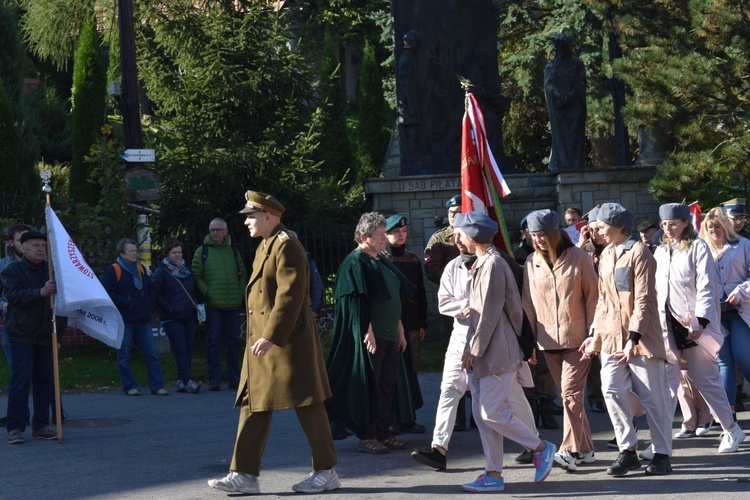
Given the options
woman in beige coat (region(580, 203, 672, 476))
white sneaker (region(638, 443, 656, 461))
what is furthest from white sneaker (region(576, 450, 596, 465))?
woman in beige coat (region(580, 203, 672, 476))

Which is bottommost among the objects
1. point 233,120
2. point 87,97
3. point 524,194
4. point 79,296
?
point 79,296

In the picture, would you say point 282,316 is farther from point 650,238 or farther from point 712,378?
point 650,238

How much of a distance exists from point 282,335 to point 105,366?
8345mm

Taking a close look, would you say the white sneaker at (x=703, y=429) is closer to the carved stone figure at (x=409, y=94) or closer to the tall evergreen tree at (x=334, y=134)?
the carved stone figure at (x=409, y=94)

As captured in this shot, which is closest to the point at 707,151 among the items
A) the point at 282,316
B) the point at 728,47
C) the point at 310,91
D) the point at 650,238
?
the point at 728,47

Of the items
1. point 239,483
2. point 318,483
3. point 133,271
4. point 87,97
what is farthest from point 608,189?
point 87,97

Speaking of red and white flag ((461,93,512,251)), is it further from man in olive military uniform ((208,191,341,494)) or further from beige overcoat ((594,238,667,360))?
man in olive military uniform ((208,191,341,494))

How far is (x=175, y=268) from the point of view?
1364cm

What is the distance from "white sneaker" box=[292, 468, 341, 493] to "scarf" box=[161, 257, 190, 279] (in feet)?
20.6

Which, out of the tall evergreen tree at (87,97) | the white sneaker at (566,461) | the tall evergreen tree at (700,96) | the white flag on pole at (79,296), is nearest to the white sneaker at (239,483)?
the white sneaker at (566,461)

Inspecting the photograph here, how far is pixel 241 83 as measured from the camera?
19438 mm

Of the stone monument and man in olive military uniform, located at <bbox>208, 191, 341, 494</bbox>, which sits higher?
the stone monument

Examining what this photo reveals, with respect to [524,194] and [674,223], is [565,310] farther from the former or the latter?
[524,194]

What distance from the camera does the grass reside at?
13844 mm
